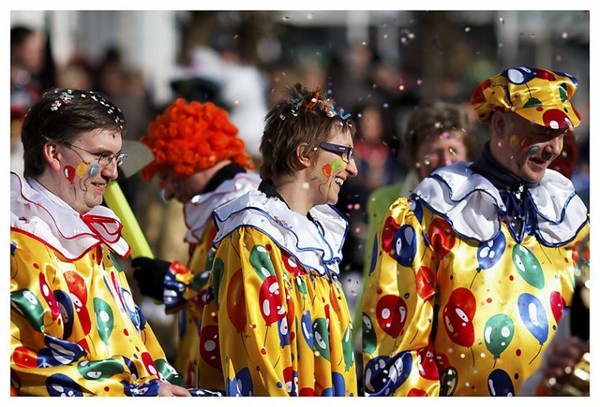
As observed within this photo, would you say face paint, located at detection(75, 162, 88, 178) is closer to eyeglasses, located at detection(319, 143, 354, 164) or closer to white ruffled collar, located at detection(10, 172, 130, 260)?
white ruffled collar, located at detection(10, 172, 130, 260)

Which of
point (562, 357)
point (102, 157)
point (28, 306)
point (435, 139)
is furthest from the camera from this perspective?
point (435, 139)

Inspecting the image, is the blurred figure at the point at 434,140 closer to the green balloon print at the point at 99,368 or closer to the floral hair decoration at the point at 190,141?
the floral hair decoration at the point at 190,141

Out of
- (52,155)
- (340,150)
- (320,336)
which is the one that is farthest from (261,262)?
(52,155)

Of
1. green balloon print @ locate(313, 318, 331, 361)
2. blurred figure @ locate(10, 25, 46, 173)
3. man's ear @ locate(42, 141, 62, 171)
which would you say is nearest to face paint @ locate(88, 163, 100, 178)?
man's ear @ locate(42, 141, 62, 171)

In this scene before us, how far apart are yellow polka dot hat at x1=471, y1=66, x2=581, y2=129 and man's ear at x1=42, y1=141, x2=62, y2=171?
159cm

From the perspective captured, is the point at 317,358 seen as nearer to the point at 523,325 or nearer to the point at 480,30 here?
the point at 523,325

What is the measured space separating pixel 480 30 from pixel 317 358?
9.73m

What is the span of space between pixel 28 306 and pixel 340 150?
1.30 metres

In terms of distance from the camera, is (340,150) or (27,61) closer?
(340,150)

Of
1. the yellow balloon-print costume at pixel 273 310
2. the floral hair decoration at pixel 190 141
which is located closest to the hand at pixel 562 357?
the yellow balloon-print costume at pixel 273 310

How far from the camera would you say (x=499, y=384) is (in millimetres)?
4434

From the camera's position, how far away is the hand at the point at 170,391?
12.4 ft

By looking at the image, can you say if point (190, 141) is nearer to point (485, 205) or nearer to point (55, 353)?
point (485, 205)

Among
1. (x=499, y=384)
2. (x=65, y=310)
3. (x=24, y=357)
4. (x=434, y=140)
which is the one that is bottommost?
(x=499, y=384)
